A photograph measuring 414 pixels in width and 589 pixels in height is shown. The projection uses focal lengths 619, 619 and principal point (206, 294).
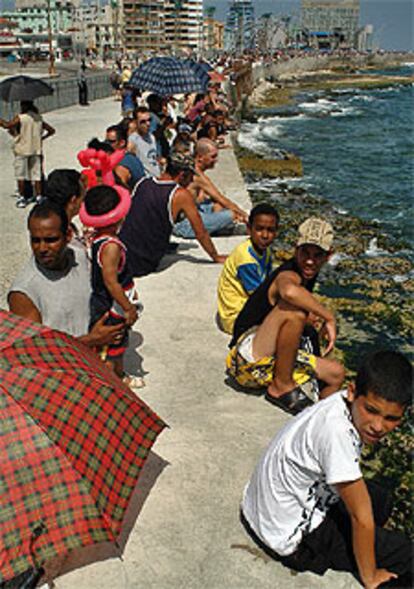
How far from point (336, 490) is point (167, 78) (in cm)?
1206

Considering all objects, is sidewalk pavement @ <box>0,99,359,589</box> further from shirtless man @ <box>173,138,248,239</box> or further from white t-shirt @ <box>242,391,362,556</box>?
shirtless man @ <box>173,138,248,239</box>

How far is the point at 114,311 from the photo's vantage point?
433cm

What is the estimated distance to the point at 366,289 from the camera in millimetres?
9141

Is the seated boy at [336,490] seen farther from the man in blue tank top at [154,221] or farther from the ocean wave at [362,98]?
the ocean wave at [362,98]

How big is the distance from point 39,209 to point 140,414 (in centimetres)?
133

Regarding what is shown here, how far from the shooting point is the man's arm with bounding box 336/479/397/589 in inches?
105

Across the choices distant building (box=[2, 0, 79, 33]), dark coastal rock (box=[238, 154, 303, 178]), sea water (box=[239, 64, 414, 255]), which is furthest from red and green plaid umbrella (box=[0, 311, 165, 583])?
distant building (box=[2, 0, 79, 33])

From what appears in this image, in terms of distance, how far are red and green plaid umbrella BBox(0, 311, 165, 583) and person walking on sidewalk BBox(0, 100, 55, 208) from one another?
24.6ft

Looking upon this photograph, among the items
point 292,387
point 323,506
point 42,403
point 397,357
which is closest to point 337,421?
point 397,357

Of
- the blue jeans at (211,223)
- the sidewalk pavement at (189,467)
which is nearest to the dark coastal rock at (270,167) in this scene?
the blue jeans at (211,223)

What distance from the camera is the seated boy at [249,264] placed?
4.99 m

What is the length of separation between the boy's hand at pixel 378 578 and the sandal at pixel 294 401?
1.49 m

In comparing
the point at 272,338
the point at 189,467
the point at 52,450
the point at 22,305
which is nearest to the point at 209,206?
the point at 272,338

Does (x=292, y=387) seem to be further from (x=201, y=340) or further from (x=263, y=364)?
(x=201, y=340)
